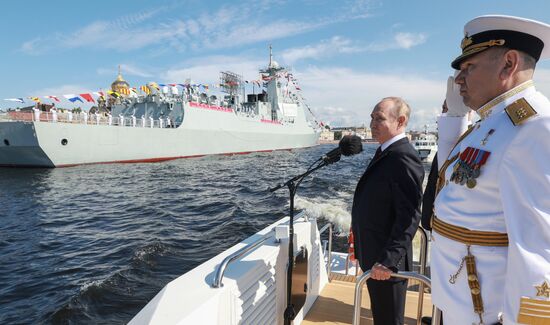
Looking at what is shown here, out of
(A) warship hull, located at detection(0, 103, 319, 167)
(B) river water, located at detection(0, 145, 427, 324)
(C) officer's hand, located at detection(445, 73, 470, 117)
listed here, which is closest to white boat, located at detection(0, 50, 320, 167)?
(A) warship hull, located at detection(0, 103, 319, 167)

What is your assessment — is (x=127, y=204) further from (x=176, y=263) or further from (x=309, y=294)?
(x=309, y=294)

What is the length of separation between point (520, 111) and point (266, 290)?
190cm

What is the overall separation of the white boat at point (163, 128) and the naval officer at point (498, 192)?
2301 centimetres

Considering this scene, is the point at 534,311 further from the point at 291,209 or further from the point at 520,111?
the point at 291,209

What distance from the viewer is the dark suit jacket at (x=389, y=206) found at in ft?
6.47

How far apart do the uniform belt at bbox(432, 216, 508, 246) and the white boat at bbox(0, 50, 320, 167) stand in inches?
905

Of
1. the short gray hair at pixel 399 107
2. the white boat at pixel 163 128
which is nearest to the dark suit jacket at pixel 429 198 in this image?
the short gray hair at pixel 399 107

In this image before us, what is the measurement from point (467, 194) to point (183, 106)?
27537 mm

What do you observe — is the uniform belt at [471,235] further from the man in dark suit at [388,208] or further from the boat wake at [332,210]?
the boat wake at [332,210]

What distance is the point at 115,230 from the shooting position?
8008mm

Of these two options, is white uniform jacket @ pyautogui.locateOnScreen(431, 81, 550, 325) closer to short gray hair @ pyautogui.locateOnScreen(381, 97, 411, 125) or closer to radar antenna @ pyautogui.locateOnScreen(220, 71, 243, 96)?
short gray hair @ pyautogui.locateOnScreen(381, 97, 411, 125)

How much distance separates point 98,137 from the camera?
21625 mm

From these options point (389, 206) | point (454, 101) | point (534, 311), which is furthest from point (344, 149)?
point (534, 311)

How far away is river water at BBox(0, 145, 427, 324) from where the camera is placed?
4773 mm
